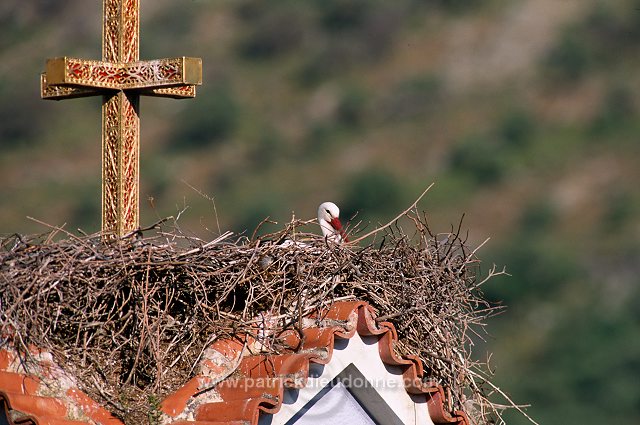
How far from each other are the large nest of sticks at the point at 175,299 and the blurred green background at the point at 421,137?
2016 centimetres

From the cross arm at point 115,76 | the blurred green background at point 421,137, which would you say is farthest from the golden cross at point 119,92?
the blurred green background at point 421,137

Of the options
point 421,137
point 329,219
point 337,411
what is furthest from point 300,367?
point 421,137

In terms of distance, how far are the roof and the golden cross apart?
3.23 feet

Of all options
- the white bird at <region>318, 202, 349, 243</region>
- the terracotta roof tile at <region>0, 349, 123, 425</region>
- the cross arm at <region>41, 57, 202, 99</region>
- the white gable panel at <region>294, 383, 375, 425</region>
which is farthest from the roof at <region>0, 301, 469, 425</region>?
the white bird at <region>318, 202, 349, 243</region>

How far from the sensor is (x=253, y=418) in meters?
6.30

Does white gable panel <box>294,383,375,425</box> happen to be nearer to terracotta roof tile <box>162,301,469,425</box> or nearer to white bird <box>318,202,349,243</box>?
terracotta roof tile <box>162,301,469,425</box>

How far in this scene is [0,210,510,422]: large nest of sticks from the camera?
6641 mm

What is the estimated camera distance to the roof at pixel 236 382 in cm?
638

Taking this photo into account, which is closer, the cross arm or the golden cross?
the cross arm

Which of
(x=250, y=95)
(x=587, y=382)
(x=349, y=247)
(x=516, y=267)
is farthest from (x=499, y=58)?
(x=349, y=247)

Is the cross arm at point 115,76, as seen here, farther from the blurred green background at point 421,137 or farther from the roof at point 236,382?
the blurred green background at point 421,137

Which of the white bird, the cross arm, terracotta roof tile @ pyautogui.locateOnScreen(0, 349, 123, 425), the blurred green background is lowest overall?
terracotta roof tile @ pyautogui.locateOnScreen(0, 349, 123, 425)

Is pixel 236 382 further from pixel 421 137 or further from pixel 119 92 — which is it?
pixel 421 137

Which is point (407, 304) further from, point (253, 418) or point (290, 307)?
point (253, 418)
